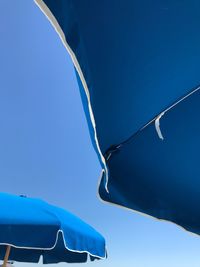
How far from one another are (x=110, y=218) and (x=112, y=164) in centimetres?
2300

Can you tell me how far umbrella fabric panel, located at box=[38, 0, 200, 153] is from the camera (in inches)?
41.3

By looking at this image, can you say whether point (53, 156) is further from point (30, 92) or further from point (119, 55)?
point (119, 55)

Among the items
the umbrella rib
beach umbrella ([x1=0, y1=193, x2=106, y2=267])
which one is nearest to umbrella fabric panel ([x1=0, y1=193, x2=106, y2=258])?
beach umbrella ([x1=0, y1=193, x2=106, y2=267])

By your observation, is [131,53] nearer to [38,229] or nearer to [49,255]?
[38,229]

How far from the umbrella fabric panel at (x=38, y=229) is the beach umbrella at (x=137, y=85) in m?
1.62

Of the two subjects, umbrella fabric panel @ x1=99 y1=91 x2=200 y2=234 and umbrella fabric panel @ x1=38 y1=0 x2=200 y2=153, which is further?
umbrella fabric panel @ x1=99 y1=91 x2=200 y2=234

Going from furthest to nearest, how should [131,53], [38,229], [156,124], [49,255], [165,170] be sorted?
[49,255]
[38,229]
[165,170]
[156,124]
[131,53]

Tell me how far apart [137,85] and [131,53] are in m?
0.14

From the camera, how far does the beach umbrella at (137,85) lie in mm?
1062

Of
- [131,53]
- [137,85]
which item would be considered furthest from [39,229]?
[131,53]

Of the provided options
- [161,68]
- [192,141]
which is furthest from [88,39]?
[192,141]

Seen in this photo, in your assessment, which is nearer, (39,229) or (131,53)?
(131,53)

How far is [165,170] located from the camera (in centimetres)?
177

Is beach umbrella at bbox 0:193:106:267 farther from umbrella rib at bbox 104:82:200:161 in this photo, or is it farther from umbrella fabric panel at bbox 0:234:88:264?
umbrella rib at bbox 104:82:200:161
